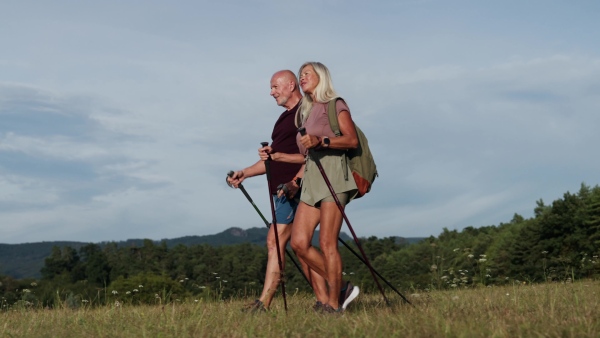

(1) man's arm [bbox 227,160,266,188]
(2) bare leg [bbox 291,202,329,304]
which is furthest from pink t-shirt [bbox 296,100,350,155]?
(1) man's arm [bbox 227,160,266,188]

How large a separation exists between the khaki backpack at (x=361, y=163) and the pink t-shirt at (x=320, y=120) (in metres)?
0.07

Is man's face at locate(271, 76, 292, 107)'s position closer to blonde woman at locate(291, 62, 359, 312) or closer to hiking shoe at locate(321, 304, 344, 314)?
blonde woman at locate(291, 62, 359, 312)

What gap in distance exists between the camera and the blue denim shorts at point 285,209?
316 inches

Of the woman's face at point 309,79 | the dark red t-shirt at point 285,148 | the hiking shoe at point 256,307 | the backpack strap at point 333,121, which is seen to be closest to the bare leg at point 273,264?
the hiking shoe at point 256,307

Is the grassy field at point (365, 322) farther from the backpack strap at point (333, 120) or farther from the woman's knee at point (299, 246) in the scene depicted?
the backpack strap at point (333, 120)

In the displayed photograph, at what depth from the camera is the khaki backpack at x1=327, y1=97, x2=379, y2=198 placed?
726cm

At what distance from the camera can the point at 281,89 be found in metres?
8.05

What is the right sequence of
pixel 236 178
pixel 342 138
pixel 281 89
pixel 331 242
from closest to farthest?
pixel 342 138 < pixel 331 242 < pixel 281 89 < pixel 236 178

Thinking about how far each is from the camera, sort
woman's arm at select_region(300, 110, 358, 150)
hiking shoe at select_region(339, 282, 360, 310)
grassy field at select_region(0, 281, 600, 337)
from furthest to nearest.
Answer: hiking shoe at select_region(339, 282, 360, 310), woman's arm at select_region(300, 110, 358, 150), grassy field at select_region(0, 281, 600, 337)

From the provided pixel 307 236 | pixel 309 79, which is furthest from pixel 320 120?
pixel 307 236

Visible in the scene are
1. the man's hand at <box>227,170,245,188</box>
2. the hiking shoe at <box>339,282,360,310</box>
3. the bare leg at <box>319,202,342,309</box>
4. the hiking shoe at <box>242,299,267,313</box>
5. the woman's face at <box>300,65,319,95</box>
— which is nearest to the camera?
the bare leg at <box>319,202,342,309</box>

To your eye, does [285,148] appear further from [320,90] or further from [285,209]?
[320,90]

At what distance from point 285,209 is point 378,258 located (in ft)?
357

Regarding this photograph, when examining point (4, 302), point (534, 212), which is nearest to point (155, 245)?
point (534, 212)
